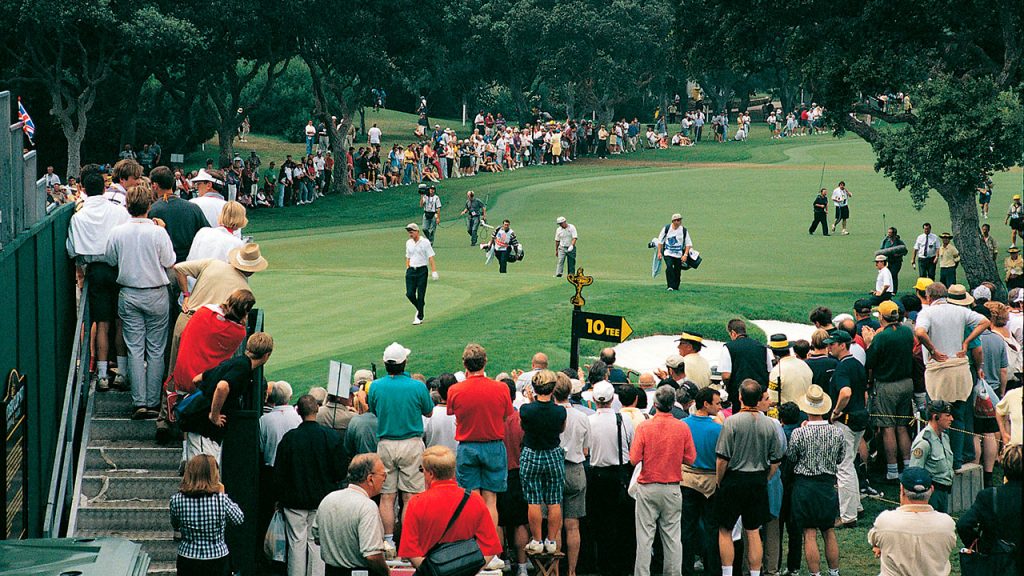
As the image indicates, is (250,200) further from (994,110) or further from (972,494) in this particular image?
(972,494)

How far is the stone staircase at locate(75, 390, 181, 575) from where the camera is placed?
9984mm

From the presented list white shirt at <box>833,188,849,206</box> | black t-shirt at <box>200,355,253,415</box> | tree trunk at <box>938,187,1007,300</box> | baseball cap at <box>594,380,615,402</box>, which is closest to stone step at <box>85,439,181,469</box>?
black t-shirt at <box>200,355,253,415</box>

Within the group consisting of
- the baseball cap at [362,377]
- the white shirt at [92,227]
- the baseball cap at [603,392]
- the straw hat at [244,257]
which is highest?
the white shirt at [92,227]

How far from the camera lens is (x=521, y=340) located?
803 inches

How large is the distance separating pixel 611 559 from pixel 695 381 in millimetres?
2683

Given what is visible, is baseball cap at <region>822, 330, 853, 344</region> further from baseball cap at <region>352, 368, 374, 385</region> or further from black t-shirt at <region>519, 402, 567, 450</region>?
baseball cap at <region>352, 368, 374, 385</region>

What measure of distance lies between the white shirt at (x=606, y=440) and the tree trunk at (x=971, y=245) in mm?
21040

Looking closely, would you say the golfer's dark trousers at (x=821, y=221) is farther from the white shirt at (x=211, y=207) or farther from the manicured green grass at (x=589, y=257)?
the white shirt at (x=211, y=207)

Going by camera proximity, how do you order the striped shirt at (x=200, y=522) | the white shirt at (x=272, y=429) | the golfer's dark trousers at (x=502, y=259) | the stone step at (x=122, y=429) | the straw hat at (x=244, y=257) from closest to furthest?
the striped shirt at (x=200, y=522), the straw hat at (x=244, y=257), the stone step at (x=122, y=429), the white shirt at (x=272, y=429), the golfer's dark trousers at (x=502, y=259)

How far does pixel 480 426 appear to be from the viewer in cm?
1119

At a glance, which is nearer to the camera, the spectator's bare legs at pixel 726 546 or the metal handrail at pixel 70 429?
the metal handrail at pixel 70 429

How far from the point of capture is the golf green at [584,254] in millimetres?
20969

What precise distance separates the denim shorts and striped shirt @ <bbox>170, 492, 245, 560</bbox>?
2.69 metres

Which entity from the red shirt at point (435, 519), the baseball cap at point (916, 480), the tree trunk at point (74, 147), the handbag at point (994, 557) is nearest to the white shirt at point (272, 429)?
the red shirt at point (435, 519)
